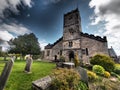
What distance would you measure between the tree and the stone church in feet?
21.1

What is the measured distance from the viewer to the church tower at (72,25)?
2630 cm

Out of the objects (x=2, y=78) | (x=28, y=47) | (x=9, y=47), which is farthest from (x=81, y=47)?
(x=9, y=47)

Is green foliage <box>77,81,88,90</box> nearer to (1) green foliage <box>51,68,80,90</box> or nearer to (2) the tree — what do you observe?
(1) green foliage <box>51,68,80,90</box>

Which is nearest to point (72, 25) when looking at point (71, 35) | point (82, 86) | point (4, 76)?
point (71, 35)

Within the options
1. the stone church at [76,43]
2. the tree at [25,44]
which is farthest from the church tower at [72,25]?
the tree at [25,44]

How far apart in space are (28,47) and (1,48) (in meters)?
14.1

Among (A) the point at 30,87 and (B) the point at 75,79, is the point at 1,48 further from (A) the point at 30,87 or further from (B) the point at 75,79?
(B) the point at 75,79

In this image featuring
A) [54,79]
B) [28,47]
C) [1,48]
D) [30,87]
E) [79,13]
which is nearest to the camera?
[54,79]

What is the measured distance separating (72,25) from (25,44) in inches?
703

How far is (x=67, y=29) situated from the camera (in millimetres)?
28266

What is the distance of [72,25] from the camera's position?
89.4ft

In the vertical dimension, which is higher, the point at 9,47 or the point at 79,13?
the point at 79,13

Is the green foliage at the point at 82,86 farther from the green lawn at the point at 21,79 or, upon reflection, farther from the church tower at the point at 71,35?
the church tower at the point at 71,35

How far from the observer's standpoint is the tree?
95.1 feet
